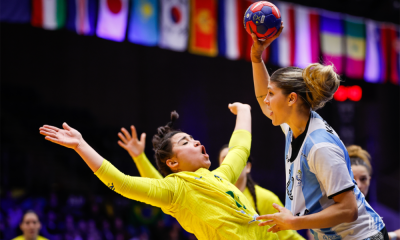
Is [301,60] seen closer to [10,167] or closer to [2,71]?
[10,167]

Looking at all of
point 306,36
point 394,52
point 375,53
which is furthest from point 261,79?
point 394,52

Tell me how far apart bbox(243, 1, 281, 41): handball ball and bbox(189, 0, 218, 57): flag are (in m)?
3.68

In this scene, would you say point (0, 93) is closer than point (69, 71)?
Yes

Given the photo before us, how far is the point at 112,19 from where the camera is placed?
5434 mm

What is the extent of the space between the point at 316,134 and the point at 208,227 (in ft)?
2.60

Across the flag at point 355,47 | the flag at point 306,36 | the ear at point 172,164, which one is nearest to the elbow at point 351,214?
the ear at point 172,164

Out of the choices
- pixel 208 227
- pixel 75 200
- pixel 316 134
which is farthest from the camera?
pixel 75 200

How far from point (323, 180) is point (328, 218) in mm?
156

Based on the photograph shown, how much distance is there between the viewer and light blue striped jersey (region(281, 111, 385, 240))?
4.97 ft

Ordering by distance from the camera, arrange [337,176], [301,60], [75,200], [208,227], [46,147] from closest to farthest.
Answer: [337,176] < [208,227] < [301,60] < [75,200] < [46,147]

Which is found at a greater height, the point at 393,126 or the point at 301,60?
the point at 301,60

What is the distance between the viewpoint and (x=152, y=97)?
929 cm

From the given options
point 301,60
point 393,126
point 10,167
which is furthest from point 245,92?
point 10,167

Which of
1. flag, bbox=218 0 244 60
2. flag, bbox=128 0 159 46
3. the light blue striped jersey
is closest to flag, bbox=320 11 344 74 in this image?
flag, bbox=218 0 244 60
